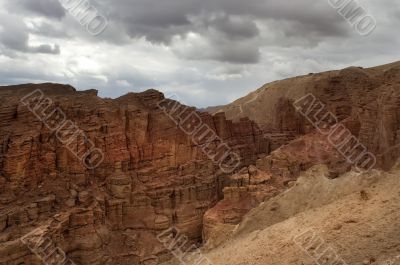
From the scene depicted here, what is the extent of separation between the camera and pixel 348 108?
228 ft

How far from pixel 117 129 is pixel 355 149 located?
25.9 metres

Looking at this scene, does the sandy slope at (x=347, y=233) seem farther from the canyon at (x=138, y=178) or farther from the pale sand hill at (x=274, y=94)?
the pale sand hill at (x=274, y=94)

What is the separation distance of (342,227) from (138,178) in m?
30.3

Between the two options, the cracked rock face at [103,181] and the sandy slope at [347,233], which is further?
the cracked rock face at [103,181]

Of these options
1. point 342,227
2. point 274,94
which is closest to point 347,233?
point 342,227

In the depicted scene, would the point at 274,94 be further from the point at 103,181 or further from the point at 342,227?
the point at 342,227

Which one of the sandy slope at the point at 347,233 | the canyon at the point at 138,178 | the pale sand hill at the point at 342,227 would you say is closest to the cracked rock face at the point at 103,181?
the canyon at the point at 138,178

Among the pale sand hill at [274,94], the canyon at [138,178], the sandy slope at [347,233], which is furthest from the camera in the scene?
the pale sand hill at [274,94]

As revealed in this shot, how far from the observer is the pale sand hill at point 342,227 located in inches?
686

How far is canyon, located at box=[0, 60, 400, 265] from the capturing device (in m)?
36.2

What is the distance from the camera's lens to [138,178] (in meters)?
47.9

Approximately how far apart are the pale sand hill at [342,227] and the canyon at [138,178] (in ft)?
1.39

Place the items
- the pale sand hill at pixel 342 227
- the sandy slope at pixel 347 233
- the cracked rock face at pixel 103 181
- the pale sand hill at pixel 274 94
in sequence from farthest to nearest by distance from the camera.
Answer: the pale sand hill at pixel 274 94 → the cracked rock face at pixel 103 181 → the pale sand hill at pixel 342 227 → the sandy slope at pixel 347 233

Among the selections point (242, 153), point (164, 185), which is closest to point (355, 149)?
point (242, 153)
